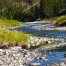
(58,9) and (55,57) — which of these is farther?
(58,9)

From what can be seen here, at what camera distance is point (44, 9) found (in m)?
183

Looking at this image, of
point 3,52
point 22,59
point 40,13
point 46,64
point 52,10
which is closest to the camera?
point 46,64

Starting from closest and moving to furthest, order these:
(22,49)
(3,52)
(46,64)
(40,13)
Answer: (46,64) < (3,52) < (22,49) < (40,13)

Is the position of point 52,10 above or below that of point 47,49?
below

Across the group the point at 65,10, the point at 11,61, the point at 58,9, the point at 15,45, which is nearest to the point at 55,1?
the point at 58,9

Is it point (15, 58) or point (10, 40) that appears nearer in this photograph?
point (15, 58)

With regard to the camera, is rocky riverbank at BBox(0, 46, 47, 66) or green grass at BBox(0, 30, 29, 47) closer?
rocky riverbank at BBox(0, 46, 47, 66)

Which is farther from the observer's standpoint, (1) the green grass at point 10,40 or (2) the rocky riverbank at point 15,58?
(1) the green grass at point 10,40

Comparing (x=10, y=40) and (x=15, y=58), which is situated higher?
(x=15, y=58)

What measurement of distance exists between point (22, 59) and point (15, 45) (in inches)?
396

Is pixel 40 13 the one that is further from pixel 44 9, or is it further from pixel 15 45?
pixel 15 45

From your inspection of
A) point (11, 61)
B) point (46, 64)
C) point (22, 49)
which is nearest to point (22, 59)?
point (11, 61)

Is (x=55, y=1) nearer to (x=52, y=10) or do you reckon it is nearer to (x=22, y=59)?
(x=52, y=10)

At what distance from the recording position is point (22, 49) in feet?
123
